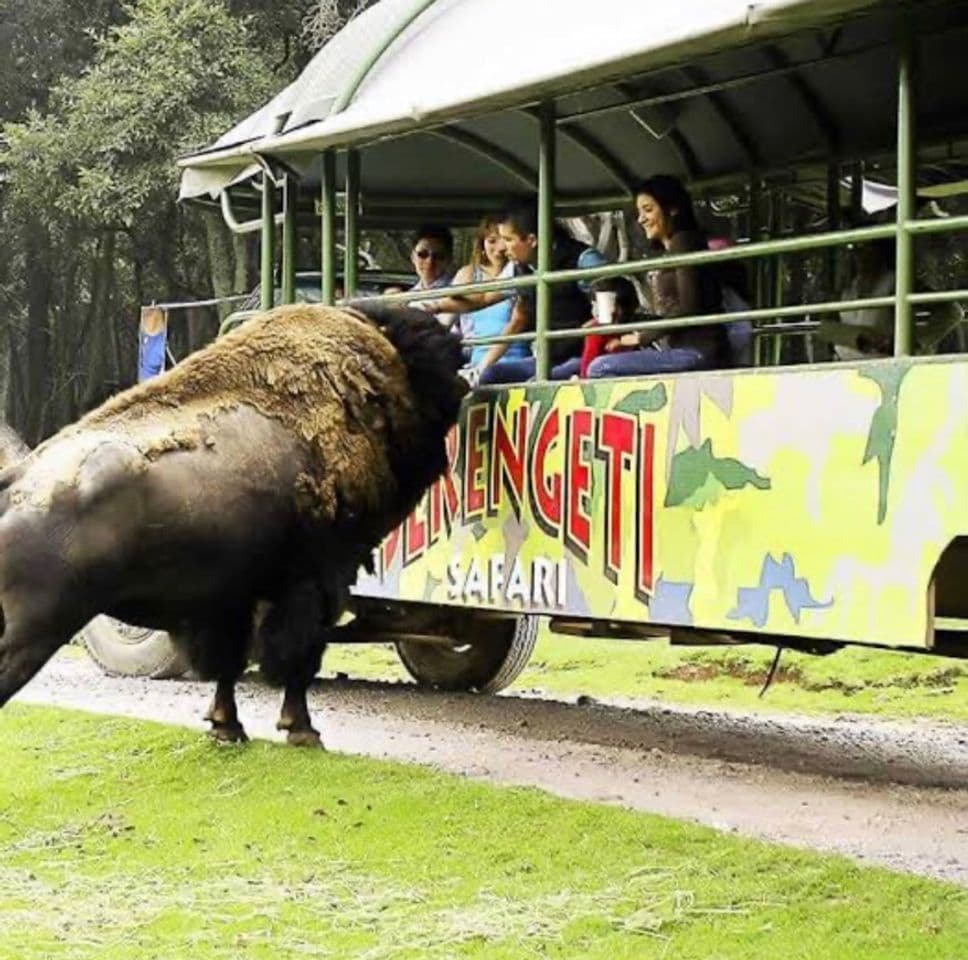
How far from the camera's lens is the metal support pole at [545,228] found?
345 inches

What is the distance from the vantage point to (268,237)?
1105 centimetres

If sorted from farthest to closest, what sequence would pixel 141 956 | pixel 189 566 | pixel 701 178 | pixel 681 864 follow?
1. pixel 701 178
2. pixel 189 566
3. pixel 681 864
4. pixel 141 956

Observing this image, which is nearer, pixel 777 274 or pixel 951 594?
pixel 951 594

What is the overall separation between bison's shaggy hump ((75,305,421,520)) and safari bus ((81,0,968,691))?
0.51 meters

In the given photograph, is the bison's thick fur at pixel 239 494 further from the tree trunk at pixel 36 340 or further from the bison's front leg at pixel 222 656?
the tree trunk at pixel 36 340

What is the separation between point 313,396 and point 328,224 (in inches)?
65.3

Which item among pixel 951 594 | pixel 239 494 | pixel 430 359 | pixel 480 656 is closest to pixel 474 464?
pixel 430 359

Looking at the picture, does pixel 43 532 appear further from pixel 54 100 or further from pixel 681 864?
pixel 54 100

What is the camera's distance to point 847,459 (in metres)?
7.01

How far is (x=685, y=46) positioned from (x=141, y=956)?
3684mm

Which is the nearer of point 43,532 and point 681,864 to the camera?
point 681,864

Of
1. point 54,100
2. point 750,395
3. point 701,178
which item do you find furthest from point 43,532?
point 54,100

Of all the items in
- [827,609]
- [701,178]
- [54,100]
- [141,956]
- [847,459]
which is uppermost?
[54,100]

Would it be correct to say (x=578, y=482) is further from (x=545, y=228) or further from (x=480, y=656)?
(x=480, y=656)
